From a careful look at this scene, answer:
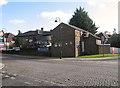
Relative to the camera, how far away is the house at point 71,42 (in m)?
45.7

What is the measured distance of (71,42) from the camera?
150 feet

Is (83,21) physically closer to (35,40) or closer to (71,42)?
(35,40)

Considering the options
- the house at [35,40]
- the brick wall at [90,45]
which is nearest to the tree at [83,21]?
the house at [35,40]

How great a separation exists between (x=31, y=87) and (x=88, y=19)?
228 feet

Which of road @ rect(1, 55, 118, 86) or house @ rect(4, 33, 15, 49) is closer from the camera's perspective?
road @ rect(1, 55, 118, 86)

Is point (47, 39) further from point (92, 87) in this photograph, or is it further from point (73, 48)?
point (92, 87)

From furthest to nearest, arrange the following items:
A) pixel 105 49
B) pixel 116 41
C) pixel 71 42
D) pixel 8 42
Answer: pixel 8 42, pixel 116 41, pixel 105 49, pixel 71 42

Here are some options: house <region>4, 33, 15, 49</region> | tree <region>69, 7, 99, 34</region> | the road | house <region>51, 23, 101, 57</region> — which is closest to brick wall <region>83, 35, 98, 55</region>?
house <region>51, 23, 101, 57</region>

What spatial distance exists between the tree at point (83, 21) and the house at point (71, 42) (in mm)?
23667

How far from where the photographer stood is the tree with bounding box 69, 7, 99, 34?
74438 mm

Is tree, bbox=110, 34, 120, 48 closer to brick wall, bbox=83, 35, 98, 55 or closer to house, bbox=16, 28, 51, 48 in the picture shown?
brick wall, bbox=83, 35, 98, 55

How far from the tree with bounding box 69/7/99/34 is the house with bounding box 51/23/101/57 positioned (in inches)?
932

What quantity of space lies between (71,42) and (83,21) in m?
30.8

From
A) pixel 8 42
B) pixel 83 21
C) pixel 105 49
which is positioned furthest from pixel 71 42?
pixel 8 42
